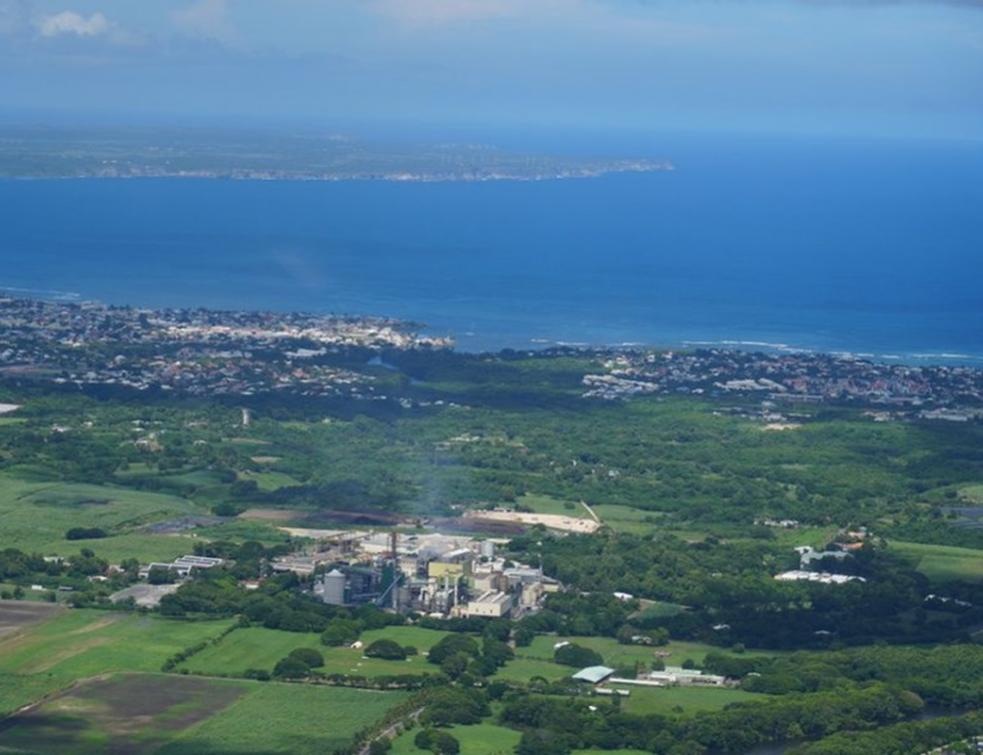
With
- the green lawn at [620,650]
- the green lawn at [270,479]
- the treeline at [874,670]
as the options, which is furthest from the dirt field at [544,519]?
the treeline at [874,670]

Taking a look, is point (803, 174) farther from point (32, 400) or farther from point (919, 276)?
point (32, 400)

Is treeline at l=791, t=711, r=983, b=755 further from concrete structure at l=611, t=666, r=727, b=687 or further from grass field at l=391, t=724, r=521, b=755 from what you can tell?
grass field at l=391, t=724, r=521, b=755

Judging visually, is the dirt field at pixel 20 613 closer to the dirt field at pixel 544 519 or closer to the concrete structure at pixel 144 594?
the concrete structure at pixel 144 594

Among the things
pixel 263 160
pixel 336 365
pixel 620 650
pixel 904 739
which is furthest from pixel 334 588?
pixel 263 160

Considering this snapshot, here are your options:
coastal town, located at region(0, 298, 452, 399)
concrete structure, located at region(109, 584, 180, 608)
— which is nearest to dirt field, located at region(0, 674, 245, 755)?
concrete structure, located at region(109, 584, 180, 608)

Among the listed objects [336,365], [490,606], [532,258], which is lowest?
[490,606]

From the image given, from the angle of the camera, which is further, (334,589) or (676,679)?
(334,589)

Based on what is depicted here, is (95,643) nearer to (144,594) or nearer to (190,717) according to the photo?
(144,594)
